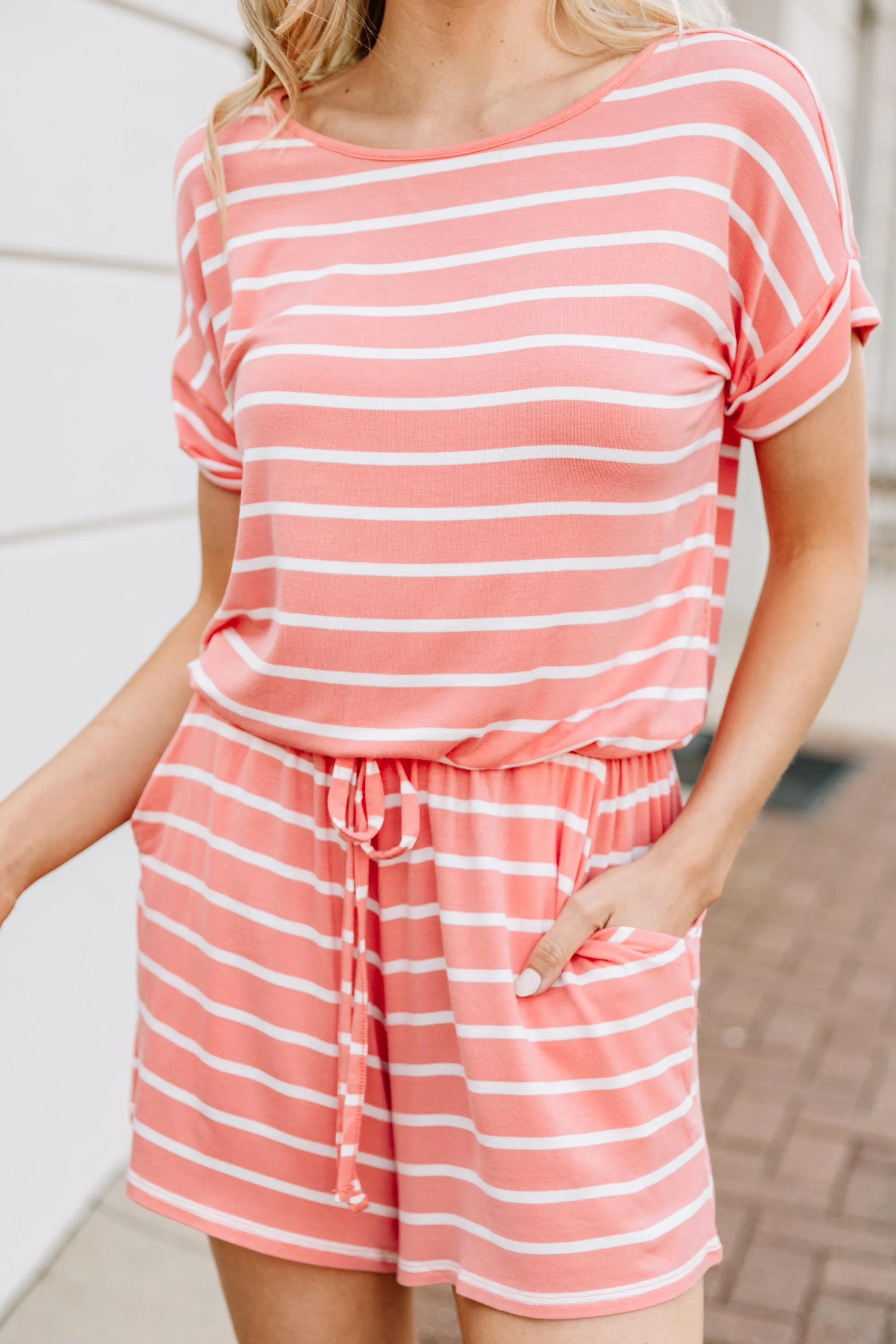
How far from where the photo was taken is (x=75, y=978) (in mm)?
2744

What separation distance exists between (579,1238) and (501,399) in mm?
716

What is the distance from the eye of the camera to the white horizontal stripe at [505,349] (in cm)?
114

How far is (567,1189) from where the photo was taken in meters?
1.17

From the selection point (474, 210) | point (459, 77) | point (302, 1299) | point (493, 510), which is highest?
point (459, 77)

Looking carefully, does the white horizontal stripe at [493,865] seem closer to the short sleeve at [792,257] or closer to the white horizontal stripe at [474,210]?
the short sleeve at [792,257]

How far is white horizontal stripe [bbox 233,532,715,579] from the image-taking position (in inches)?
46.5

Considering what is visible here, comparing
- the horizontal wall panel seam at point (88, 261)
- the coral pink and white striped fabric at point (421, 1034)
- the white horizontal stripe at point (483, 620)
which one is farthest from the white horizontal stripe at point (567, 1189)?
the horizontal wall panel seam at point (88, 261)

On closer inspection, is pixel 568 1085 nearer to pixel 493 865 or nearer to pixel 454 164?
pixel 493 865

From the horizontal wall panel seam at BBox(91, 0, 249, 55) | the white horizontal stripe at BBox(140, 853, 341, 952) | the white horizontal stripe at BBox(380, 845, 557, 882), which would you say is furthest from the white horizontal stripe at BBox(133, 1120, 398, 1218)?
the horizontal wall panel seam at BBox(91, 0, 249, 55)

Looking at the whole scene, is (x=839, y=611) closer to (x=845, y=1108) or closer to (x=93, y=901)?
(x=93, y=901)

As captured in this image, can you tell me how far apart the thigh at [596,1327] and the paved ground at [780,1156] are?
146cm

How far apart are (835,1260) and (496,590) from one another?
86.7 inches

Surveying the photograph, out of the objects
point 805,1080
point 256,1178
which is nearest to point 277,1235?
point 256,1178

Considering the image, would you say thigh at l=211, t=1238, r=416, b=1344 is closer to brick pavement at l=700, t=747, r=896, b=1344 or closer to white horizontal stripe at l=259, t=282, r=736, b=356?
white horizontal stripe at l=259, t=282, r=736, b=356
